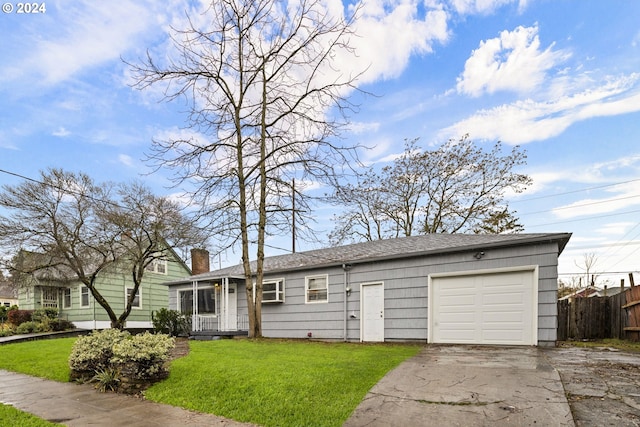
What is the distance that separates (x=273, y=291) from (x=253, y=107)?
21.5 ft

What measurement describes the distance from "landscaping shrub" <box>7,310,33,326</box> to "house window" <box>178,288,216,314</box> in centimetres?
855

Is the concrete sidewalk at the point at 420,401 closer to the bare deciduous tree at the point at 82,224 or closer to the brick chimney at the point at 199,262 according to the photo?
the bare deciduous tree at the point at 82,224

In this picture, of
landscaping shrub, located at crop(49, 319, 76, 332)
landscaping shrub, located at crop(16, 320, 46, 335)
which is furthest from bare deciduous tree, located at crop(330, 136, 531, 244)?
landscaping shrub, located at crop(16, 320, 46, 335)

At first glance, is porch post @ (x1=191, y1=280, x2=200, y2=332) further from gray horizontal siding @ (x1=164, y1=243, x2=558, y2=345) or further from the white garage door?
the white garage door

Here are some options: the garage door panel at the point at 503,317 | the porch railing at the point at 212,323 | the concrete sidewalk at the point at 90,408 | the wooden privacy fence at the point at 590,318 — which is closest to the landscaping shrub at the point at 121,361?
the concrete sidewalk at the point at 90,408

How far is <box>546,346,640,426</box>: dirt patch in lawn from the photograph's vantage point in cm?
412

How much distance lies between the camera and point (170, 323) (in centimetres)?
1527

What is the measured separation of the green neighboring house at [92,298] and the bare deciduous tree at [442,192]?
11.5 metres

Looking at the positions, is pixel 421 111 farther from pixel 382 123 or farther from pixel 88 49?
pixel 88 49

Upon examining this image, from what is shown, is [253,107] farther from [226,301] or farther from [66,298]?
[66,298]

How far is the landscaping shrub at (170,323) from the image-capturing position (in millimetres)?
15203

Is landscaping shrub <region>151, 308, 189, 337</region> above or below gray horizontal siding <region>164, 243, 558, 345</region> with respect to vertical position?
below

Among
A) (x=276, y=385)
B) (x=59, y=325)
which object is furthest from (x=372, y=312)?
(x=59, y=325)

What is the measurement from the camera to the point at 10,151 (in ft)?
39.4
